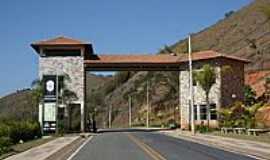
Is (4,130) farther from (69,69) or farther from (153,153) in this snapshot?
(69,69)

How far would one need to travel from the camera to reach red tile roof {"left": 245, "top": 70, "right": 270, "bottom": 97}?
298ft

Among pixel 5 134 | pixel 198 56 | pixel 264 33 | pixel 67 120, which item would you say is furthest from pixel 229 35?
pixel 5 134

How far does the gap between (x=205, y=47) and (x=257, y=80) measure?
64083mm

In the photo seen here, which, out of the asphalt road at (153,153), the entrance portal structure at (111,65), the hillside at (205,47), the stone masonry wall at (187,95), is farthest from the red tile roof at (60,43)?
the asphalt road at (153,153)

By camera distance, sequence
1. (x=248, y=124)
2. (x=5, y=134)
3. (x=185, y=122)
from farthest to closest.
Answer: (x=185, y=122), (x=248, y=124), (x=5, y=134)

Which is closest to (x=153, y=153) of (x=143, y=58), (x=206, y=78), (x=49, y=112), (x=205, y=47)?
(x=49, y=112)

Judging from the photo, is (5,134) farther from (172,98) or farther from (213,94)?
(172,98)

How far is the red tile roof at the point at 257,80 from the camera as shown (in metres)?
90.9

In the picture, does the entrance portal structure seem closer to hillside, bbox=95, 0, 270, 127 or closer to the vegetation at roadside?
the vegetation at roadside

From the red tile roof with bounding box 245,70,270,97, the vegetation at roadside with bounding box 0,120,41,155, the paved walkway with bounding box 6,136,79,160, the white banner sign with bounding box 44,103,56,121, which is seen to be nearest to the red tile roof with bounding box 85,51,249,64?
the red tile roof with bounding box 245,70,270,97

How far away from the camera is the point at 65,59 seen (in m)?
80.4

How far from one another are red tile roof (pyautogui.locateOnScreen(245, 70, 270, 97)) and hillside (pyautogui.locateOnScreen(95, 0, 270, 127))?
442cm

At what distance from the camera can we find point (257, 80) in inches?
3804

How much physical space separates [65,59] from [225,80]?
21.0m
